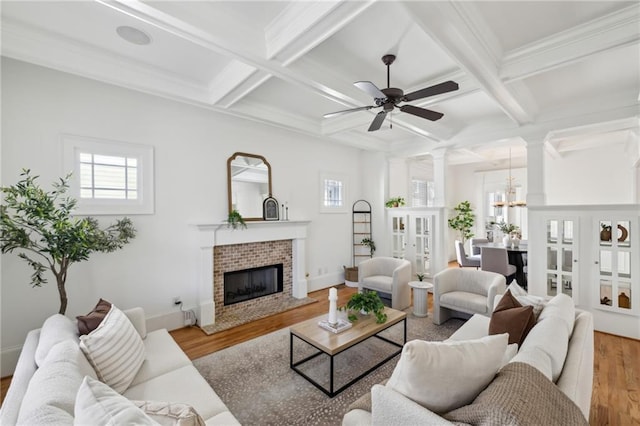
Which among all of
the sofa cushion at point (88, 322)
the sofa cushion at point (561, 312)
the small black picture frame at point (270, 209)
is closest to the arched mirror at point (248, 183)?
the small black picture frame at point (270, 209)

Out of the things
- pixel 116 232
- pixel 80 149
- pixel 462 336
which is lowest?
pixel 462 336

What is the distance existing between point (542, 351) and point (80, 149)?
13.9ft

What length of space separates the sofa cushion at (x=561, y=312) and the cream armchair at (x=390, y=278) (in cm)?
209

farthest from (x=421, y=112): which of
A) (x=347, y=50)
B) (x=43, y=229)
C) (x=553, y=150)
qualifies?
(x=553, y=150)

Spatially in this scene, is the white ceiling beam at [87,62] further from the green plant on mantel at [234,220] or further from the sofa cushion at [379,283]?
the sofa cushion at [379,283]

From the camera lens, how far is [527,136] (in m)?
4.36

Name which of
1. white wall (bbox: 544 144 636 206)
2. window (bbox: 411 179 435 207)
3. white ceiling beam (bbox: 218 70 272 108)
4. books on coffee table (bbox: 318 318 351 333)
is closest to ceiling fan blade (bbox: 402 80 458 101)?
white ceiling beam (bbox: 218 70 272 108)

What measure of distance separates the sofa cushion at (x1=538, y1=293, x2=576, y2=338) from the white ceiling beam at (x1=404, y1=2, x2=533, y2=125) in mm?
2078

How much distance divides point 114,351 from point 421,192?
787 cm

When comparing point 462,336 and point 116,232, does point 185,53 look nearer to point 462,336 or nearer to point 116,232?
point 116,232

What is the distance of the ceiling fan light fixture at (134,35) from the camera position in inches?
97.3

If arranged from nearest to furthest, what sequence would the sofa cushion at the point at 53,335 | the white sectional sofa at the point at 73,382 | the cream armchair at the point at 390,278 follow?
the white sectional sofa at the point at 73,382 → the sofa cushion at the point at 53,335 → the cream armchair at the point at 390,278

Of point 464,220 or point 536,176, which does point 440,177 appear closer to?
point 536,176

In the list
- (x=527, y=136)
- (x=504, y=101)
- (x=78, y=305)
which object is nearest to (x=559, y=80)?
(x=504, y=101)
